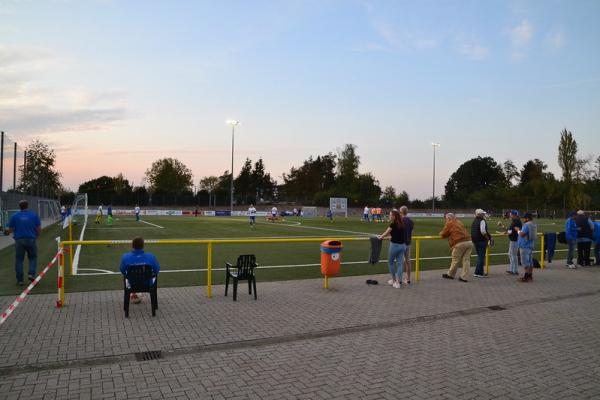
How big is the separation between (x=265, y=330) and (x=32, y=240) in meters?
6.45

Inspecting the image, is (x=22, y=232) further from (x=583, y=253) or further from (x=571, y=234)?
(x=583, y=253)

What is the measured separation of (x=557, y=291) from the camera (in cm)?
1080

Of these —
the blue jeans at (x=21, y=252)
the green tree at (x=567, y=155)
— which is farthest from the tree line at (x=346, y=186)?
the blue jeans at (x=21, y=252)

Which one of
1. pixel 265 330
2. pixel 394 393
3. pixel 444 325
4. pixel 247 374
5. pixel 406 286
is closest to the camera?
pixel 394 393

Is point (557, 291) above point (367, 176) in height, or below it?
below

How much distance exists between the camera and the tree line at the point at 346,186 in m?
79.8

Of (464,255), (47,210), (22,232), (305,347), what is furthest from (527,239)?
(47,210)

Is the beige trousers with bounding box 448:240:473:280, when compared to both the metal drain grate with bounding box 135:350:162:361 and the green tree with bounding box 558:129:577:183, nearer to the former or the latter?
the metal drain grate with bounding box 135:350:162:361

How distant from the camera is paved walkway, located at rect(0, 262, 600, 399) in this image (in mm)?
4844

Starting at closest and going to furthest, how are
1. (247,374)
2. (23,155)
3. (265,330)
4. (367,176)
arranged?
(247,374), (265,330), (23,155), (367,176)

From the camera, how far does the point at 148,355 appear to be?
573cm

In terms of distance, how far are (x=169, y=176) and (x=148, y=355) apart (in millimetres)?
117418

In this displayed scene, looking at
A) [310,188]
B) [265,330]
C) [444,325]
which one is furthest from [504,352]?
[310,188]

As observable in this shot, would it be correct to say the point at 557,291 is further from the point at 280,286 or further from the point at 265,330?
the point at 265,330
